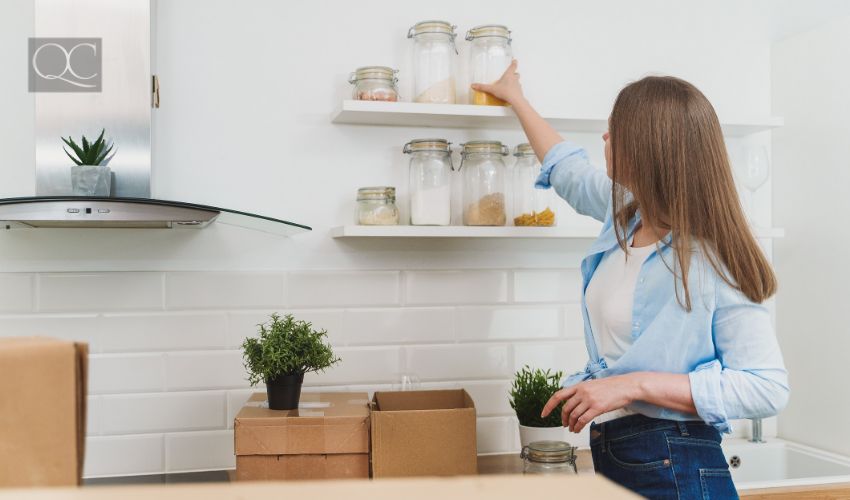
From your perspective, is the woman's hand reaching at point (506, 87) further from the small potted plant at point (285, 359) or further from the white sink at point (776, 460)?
the white sink at point (776, 460)

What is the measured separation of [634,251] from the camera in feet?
5.26

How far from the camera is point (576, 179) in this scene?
192 cm

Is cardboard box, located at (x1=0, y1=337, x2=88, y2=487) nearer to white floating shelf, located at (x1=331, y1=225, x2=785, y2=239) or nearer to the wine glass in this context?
white floating shelf, located at (x1=331, y1=225, x2=785, y2=239)

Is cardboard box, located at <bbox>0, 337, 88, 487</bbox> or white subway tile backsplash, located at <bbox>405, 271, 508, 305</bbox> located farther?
white subway tile backsplash, located at <bbox>405, 271, 508, 305</bbox>

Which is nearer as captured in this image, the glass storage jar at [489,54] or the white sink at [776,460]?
the glass storage jar at [489,54]

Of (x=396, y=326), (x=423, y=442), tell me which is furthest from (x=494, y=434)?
(x=423, y=442)

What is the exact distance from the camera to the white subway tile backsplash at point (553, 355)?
2.23 metres

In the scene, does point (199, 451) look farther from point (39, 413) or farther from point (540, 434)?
point (39, 413)

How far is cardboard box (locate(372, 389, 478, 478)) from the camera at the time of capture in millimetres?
1702

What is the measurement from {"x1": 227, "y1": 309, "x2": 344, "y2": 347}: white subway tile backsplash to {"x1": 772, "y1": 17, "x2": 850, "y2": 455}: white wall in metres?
1.32

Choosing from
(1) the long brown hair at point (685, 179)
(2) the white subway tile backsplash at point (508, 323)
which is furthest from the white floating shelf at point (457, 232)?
(1) the long brown hair at point (685, 179)

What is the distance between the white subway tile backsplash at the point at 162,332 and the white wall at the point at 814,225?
1.62 metres

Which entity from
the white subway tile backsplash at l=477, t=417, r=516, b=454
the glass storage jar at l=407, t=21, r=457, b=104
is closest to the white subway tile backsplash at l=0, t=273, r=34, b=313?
the glass storage jar at l=407, t=21, r=457, b=104

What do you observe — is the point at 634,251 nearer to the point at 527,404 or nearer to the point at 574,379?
the point at 574,379
